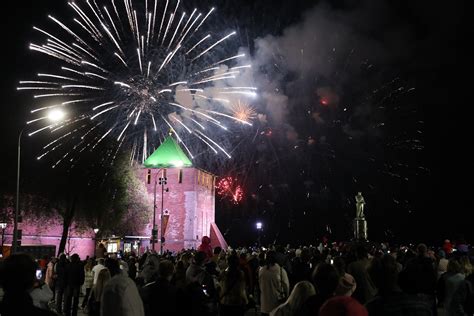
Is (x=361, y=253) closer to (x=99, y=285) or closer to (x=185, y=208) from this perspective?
(x=99, y=285)

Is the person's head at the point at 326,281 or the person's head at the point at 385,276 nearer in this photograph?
the person's head at the point at 385,276

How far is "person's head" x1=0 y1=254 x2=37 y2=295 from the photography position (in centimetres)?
374

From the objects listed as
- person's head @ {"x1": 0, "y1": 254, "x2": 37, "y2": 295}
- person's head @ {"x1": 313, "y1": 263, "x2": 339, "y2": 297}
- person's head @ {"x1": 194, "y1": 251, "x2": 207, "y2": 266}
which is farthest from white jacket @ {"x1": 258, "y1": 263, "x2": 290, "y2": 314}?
person's head @ {"x1": 0, "y1": 254, "x2": 37, "y2": 295}

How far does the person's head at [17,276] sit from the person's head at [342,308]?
207cm

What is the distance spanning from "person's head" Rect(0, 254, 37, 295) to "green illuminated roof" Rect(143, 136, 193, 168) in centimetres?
6091

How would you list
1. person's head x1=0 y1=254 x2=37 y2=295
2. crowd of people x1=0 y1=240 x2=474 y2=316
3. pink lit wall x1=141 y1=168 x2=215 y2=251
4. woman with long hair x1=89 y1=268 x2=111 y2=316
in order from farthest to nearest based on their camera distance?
pink lit wall x1=141 y1=168 x2=215 y2=251
woman with long hair x1=89 y1=268 x2=111 y2=316
crowd of people x1=0 y1=240 x2=474 y2=316
person's head x1=0 y1=254 x2=37 y2=295

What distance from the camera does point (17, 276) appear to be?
12.4 ft

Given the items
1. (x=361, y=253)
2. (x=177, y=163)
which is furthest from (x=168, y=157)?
(x=361, y=253)

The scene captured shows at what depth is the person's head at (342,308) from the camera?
13.0 ft

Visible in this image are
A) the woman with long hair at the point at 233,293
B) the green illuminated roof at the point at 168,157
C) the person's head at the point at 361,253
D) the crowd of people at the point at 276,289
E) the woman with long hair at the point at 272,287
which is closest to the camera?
the crowd of people at the point at 276,289

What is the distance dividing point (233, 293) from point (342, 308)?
5286 mm

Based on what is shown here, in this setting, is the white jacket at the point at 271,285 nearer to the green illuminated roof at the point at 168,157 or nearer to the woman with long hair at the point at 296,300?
the woman with long hair at the point at 296,300

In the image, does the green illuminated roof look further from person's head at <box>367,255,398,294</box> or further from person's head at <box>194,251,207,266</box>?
person's head at <box>367,255,398,294</box>

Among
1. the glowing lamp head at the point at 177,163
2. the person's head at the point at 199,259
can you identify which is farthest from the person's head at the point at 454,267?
the glowing lamp head at the point at 177,163
